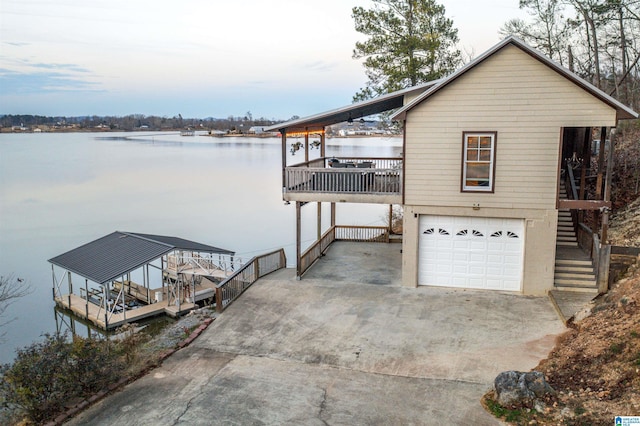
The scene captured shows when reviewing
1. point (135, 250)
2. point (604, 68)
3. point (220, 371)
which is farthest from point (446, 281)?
point (604, 68)

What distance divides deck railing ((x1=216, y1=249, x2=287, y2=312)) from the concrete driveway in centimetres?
27

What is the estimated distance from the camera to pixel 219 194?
54.1 metres

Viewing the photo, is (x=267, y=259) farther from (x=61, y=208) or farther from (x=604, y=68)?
(x=61, y=208)

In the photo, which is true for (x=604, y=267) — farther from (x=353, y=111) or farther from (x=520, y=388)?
(x=353, y=111)

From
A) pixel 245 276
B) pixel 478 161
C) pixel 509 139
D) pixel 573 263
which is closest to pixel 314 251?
pixel 245 276

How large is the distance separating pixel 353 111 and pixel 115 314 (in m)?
11.7

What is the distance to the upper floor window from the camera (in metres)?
15.0

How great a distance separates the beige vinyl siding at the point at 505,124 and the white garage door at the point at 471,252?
2.25ft

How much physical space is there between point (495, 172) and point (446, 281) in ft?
11.8

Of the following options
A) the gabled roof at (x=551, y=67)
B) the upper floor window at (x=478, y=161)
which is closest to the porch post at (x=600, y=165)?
the gabled roof at (x=551, y=67)

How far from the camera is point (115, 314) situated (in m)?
19.8

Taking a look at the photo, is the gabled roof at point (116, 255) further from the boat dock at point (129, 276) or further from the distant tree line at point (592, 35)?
the distant tree line at point (592, 35)

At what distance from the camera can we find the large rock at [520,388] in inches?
344

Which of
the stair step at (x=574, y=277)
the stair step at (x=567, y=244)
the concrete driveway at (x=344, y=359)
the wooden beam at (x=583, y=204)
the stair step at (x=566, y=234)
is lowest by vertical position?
the concrete driveway at (x=344, y=359)
